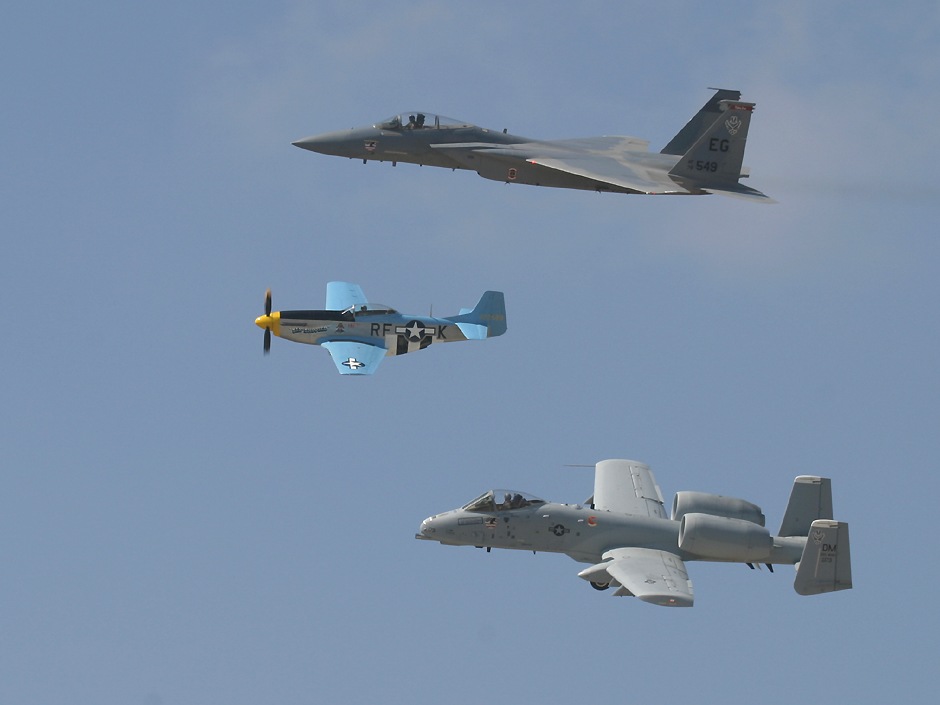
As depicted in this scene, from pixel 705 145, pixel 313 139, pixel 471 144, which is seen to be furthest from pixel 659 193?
pixel 313 139

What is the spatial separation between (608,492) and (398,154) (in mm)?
14553

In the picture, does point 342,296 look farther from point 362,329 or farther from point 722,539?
point 722,539

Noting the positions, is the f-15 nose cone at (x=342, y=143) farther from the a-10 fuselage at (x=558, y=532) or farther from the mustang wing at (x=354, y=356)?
the a-10 fuselage at (x=558, y=532)

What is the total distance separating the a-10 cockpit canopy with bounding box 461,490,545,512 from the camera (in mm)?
58375

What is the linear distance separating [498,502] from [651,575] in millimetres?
5508

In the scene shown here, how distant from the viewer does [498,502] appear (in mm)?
58406

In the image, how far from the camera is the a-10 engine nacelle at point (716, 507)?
59.9 metres

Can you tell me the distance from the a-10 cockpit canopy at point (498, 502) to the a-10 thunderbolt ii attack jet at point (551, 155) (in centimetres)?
1198

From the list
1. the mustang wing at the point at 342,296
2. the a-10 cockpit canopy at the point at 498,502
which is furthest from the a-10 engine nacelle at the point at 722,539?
the mustang wing at the point at 342,296

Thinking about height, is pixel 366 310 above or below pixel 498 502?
above

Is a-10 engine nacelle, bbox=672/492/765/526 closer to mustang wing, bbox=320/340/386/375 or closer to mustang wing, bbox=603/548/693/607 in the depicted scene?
mustang wing, bbox=603/548/693/607

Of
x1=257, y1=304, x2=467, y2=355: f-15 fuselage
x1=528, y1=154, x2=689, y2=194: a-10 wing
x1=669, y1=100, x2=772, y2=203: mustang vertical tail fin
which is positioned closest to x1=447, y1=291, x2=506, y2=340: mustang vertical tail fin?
x1=257, y1=304, x2=467, y2=355: f-15 fuselage

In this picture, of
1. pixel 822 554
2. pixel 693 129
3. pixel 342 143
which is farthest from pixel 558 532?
pixel 693 129

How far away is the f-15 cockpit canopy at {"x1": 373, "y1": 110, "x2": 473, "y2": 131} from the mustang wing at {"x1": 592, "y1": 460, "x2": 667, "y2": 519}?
13395mm
